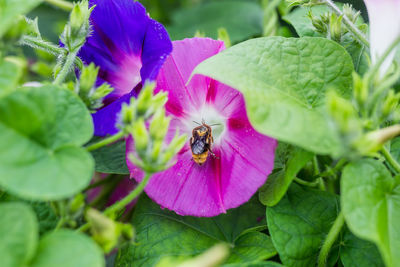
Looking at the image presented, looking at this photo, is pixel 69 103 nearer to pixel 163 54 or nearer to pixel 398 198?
pixel 163 54

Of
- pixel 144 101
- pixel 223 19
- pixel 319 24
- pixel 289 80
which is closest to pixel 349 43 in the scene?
pixel 319 24

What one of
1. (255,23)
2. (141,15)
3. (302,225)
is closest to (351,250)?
(302,225)

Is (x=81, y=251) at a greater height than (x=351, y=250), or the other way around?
(x=81, y=251)

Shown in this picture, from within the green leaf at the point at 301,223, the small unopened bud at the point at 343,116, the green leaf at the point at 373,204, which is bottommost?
the green leaf at the point at 301,223

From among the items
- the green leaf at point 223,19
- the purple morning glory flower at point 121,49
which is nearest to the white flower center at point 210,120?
the purple morning glory flower at point 121,49

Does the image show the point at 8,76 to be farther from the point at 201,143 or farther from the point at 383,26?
the point at 383,26

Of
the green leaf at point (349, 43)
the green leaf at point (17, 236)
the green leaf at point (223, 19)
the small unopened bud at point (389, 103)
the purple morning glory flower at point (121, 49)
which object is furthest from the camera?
the green leaf at point (223, 19)

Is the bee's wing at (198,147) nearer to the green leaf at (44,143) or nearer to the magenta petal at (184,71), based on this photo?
the magenta petal at (184,71)
